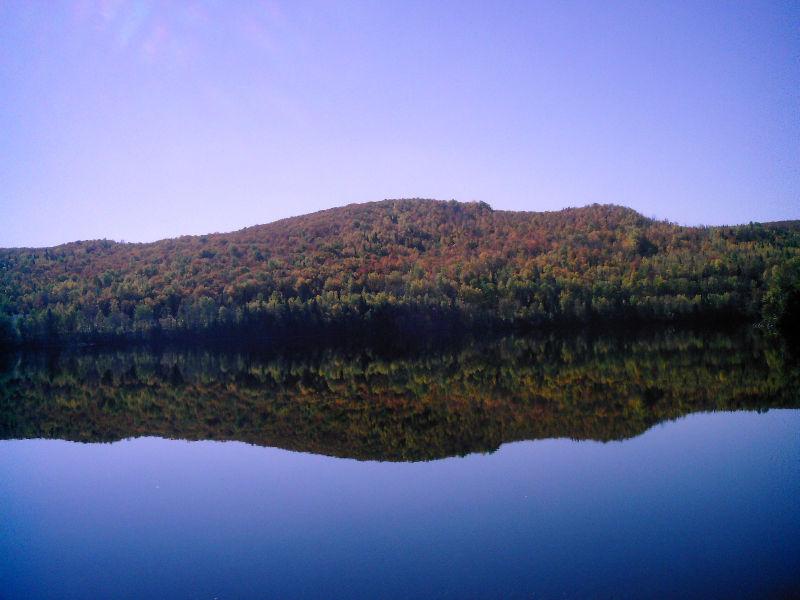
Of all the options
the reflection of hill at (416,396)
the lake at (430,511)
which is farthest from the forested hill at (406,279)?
the lake at (430,511)

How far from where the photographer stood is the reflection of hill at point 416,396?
2202 centimetres

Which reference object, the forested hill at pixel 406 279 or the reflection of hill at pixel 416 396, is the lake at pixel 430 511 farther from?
the forested hill at pixel 406 279

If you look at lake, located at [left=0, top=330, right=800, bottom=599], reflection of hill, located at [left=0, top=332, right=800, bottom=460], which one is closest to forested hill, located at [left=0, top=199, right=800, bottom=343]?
reflection of hill, located at [left=0, top=332, right=800, bottom=460]

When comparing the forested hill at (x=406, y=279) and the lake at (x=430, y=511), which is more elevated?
the forested hill at (x=406, y=279)

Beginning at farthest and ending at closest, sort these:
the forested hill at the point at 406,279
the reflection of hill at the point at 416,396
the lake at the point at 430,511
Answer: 1. the forested hill at the point at 406,279
2. the reflection of hill at the point at 416,396
3. the lake at the point at 430,511

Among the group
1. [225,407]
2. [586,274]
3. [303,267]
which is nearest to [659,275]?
[586,274]

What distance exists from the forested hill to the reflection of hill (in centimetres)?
1363

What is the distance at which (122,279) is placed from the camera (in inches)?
3093

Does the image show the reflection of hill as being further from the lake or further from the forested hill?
the forested hill

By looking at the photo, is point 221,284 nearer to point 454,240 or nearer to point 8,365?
point 8,365

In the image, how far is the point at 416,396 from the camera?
1168 inches

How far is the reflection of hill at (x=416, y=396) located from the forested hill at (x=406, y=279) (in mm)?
13632

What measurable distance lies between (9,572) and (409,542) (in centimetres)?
812

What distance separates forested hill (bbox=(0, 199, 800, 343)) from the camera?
201 ft
